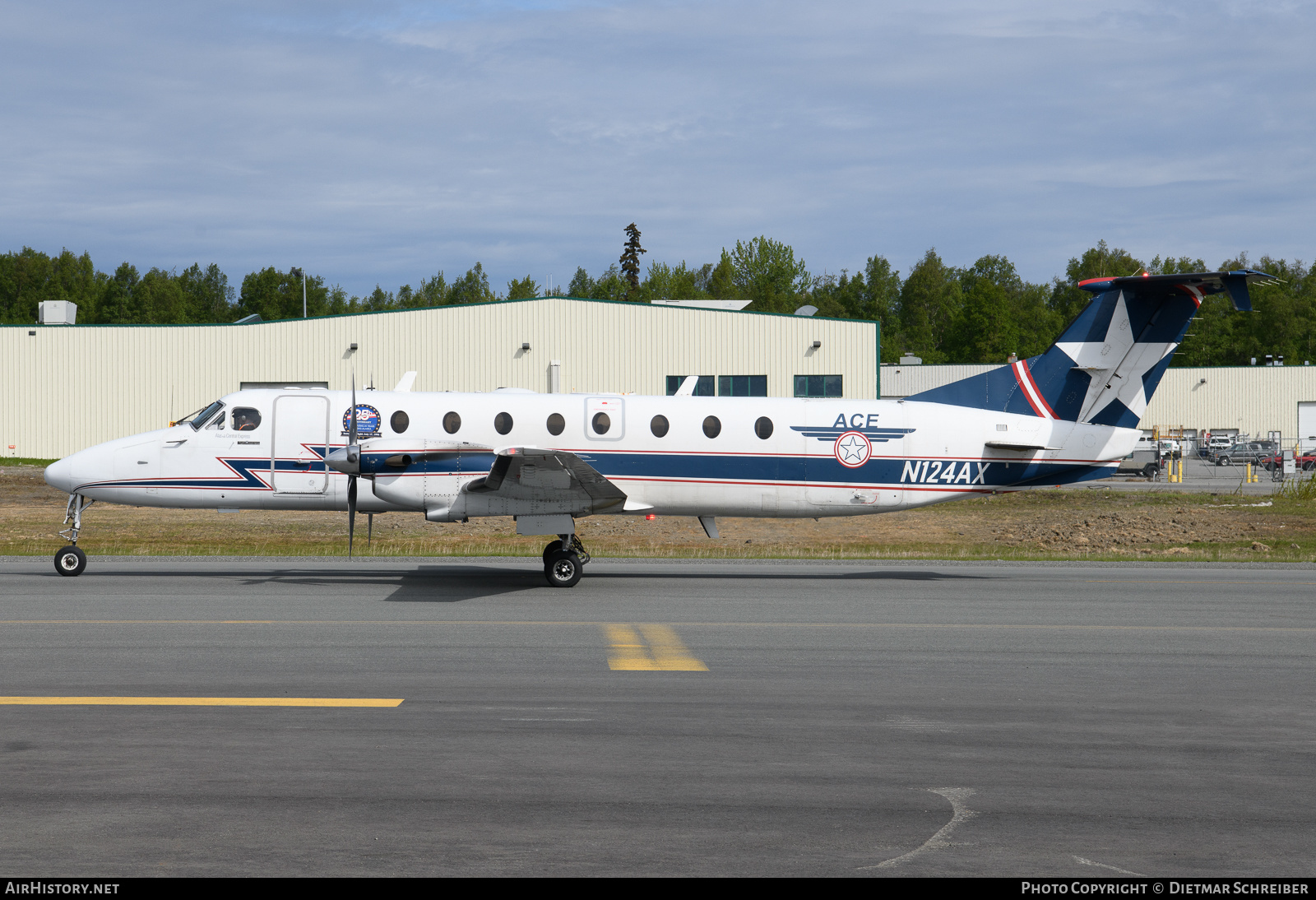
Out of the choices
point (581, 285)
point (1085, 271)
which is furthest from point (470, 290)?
point (1085, 271)

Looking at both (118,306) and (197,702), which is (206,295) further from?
(197,702)

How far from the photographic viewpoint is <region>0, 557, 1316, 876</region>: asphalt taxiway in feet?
17.8

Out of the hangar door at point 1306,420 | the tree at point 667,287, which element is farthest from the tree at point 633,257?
the hangar door at point 1306,420

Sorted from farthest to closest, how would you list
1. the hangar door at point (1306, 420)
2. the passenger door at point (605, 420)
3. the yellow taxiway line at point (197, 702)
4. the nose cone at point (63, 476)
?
1. the hangar door at point (1306, 420)
2. the passenger door at point (605, 420)
3. the nose cone at point (63, 476)
4. the yellow taxiway line at point (197, 702)

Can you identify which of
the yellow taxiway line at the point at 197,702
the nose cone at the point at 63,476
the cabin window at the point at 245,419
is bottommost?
the yellow taxiway line at the point at 197,702

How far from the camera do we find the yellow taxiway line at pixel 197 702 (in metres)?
8.27

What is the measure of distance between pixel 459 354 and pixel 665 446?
2936cm

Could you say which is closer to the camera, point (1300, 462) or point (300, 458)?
point (300, 458)

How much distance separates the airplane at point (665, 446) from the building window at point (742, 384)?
2628 cm

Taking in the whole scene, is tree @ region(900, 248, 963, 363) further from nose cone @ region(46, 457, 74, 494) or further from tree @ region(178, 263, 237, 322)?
nose cone @ region(46, 457, 74, 494)

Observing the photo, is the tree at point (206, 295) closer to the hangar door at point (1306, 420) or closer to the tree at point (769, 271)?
the tree at point (769, 271)

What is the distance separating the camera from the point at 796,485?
57.2ft

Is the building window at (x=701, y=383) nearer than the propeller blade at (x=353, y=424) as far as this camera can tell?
No

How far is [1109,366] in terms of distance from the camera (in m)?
18.1
